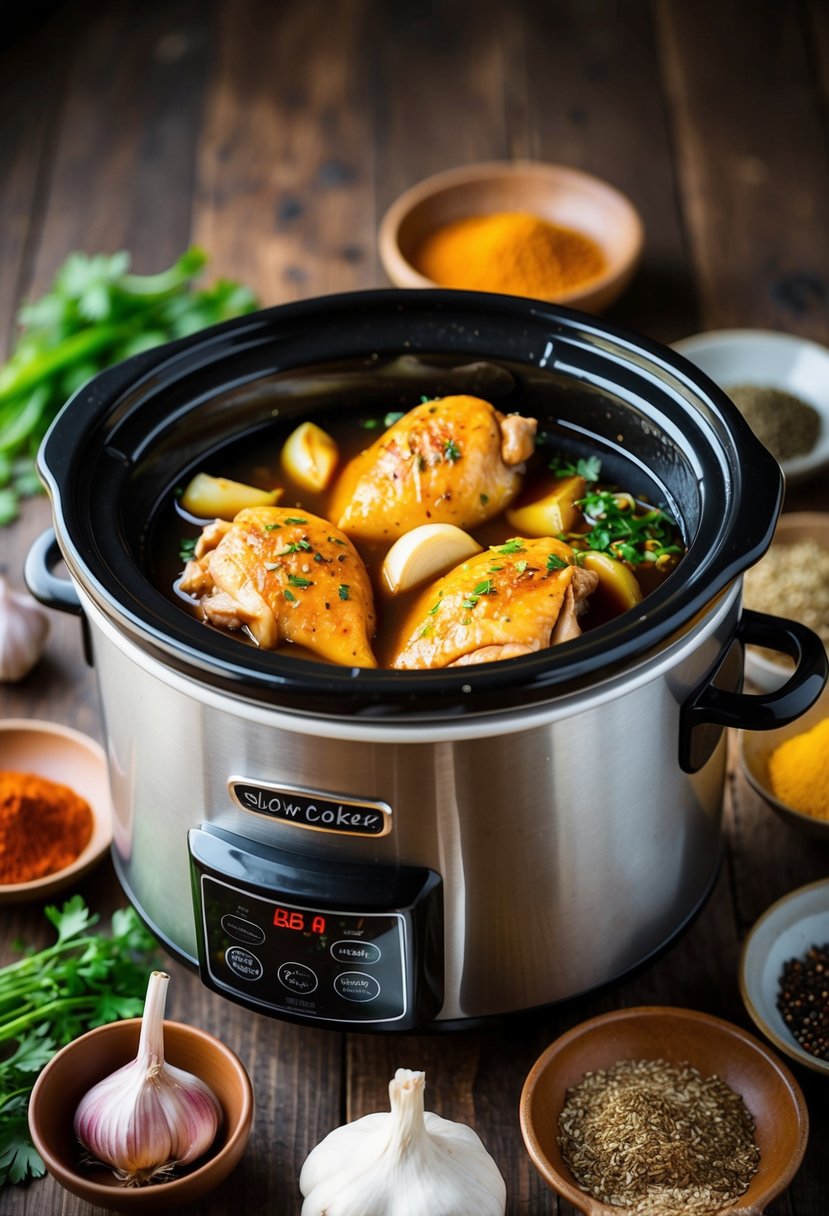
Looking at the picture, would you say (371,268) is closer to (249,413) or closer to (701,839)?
(249,413)

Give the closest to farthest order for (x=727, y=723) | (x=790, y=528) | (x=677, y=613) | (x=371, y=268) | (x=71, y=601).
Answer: (x=677, y=613) → (x=727, y=723) → (x=71, y=601) → (x=790, y=528) → (x=371, y=268)

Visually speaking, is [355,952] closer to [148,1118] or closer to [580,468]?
[148,1118]

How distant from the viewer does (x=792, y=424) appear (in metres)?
3.30

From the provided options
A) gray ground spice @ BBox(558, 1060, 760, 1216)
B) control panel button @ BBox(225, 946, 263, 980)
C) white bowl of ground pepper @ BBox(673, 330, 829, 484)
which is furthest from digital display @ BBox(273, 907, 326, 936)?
white bowl of ground pepper @ BBox(673, 330, 829, 484)

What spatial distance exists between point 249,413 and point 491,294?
0.45 metres

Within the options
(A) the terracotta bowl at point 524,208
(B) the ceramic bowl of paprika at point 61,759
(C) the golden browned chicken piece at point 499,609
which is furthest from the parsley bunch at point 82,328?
(C) the golden browned chicken piece at point 499,609

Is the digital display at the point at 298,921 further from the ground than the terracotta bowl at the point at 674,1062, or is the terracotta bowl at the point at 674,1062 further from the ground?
the digital display at the point at 298,921

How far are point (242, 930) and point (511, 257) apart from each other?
7.20 feet

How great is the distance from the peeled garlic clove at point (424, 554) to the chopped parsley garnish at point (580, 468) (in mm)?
249

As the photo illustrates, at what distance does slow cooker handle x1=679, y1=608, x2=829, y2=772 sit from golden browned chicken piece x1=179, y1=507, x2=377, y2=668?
44cm

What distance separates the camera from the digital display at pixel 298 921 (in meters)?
1.89

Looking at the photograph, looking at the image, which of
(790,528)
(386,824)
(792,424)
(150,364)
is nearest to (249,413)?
(150,364)

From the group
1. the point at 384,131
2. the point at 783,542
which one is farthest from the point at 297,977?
the point at 384,131

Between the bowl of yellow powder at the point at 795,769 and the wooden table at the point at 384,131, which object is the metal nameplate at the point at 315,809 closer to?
the bowl of yellow powder at the point at 795,769
